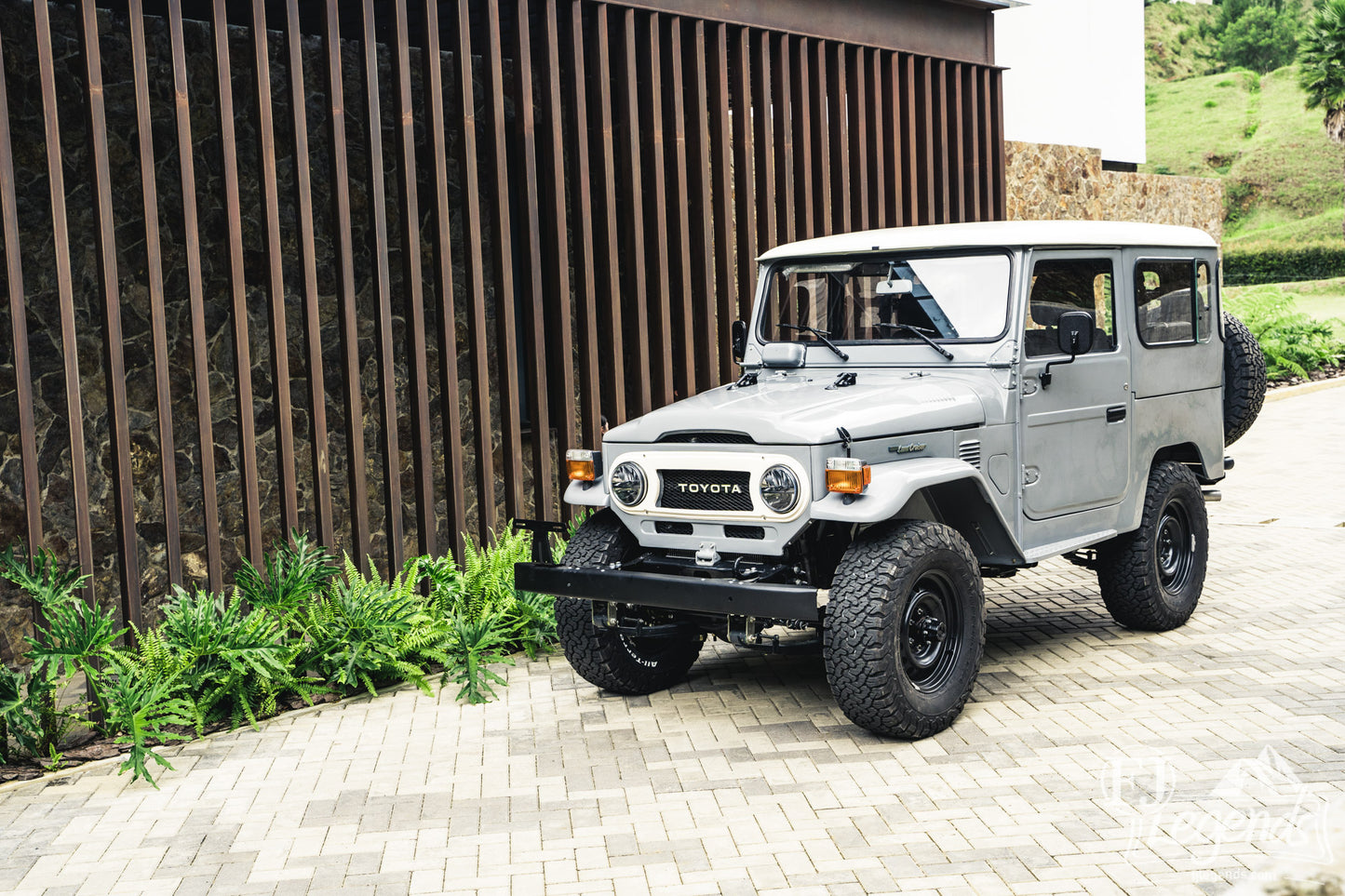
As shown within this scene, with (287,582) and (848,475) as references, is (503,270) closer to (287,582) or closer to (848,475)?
(287,582)

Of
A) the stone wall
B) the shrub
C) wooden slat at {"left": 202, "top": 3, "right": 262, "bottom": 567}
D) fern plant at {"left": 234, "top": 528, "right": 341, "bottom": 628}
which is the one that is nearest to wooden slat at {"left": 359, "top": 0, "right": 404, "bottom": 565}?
fern plant at {"left": 234, "top": 528, "right": 341, "bottom": 628}

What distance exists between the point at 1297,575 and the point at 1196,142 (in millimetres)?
55788

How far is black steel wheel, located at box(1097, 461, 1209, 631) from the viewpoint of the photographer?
6.57m

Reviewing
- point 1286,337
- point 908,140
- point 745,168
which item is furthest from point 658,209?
point 1286,337

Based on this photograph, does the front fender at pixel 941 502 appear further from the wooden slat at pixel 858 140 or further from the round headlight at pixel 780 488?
the wooden slat at pixel 858 140

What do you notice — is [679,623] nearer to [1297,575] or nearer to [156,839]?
[156,839]

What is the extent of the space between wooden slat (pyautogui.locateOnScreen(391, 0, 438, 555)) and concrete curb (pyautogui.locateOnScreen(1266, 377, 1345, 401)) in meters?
13.8

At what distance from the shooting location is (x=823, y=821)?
445 centimetres

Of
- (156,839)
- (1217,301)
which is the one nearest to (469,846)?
(156,839)

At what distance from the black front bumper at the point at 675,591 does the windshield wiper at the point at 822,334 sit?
59.0 inches

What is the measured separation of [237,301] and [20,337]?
1045mm

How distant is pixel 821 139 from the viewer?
9.25 meters

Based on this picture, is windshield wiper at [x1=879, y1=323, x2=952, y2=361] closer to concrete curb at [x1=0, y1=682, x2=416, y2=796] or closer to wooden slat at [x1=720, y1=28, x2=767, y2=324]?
wooden slat at [x1=720, y1=28, x2=767, y2=324]

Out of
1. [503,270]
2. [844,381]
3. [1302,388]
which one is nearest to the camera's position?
[844,381]
